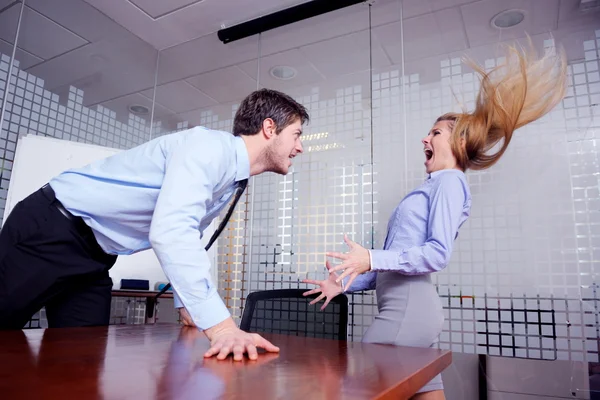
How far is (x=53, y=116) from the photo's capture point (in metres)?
3.42

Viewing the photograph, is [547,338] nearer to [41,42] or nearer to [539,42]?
[539,42]

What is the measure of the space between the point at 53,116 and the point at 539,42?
12.6 feet

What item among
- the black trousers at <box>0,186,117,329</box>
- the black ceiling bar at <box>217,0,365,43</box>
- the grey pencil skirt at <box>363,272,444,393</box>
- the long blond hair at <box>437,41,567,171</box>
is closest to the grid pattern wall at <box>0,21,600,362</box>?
the black ceiling bar at <box>217,0,365,43</box>

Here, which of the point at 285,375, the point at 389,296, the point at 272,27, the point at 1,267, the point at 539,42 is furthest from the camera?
the point at 272,27

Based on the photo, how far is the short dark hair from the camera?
1549 millimetres

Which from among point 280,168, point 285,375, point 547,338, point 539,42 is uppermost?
point 539,42

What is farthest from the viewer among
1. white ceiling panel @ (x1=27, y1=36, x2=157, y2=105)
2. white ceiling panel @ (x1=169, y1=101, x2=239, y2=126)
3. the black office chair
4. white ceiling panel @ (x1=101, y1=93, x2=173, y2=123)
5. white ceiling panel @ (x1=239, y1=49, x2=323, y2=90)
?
white ceiling panel @ (x1=169, y1=101, x2=239, y2=126)

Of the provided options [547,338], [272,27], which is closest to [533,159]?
[547,338]

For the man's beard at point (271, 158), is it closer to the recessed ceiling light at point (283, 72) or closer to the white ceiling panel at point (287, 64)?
the white ceiling panel at point (287, 64)

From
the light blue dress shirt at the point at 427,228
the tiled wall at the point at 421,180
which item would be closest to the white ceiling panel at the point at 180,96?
the tiled wall at the point at 421,180

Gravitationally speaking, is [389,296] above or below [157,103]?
below

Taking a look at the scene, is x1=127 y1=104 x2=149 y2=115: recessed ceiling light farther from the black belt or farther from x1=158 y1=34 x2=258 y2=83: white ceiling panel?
the black belt

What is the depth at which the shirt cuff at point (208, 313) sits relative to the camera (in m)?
0.94

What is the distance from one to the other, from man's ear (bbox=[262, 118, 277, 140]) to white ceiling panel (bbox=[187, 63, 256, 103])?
2575 mm
